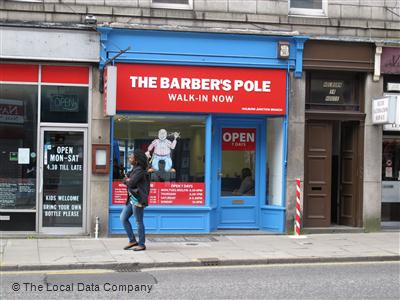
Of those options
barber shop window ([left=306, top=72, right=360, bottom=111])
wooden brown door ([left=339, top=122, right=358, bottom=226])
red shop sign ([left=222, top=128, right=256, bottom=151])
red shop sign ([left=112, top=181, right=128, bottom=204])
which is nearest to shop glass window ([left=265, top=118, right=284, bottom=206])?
red shop sign ([left=222, top=128, right=256, bottom=151])

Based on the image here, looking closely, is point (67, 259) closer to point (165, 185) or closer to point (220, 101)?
point (165, 185)

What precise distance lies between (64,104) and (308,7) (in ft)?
19.8

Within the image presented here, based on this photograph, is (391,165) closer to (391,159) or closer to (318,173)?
(391,159)

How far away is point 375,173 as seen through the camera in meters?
13.4

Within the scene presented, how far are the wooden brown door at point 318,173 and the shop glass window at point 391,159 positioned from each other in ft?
5.03

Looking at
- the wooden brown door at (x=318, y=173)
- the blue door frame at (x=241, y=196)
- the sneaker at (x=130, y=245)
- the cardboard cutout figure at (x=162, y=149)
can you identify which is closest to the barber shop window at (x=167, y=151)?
the cardboard cutout figure at (x=162, y=149)

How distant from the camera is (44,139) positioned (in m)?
12.1

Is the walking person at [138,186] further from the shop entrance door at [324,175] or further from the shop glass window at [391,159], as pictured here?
the shop glass window at [391,159]

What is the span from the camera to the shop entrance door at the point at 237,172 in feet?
43.6

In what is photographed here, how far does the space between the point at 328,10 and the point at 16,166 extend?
7755 millimetres

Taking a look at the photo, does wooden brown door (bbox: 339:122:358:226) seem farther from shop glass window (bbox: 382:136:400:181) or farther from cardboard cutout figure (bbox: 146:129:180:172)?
cardboard cutout figure (bbox: 146:129:180:172)

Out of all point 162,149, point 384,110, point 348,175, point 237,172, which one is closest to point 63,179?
point 162,149

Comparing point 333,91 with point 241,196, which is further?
point 333,91

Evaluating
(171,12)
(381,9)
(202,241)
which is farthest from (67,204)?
(381,9)
